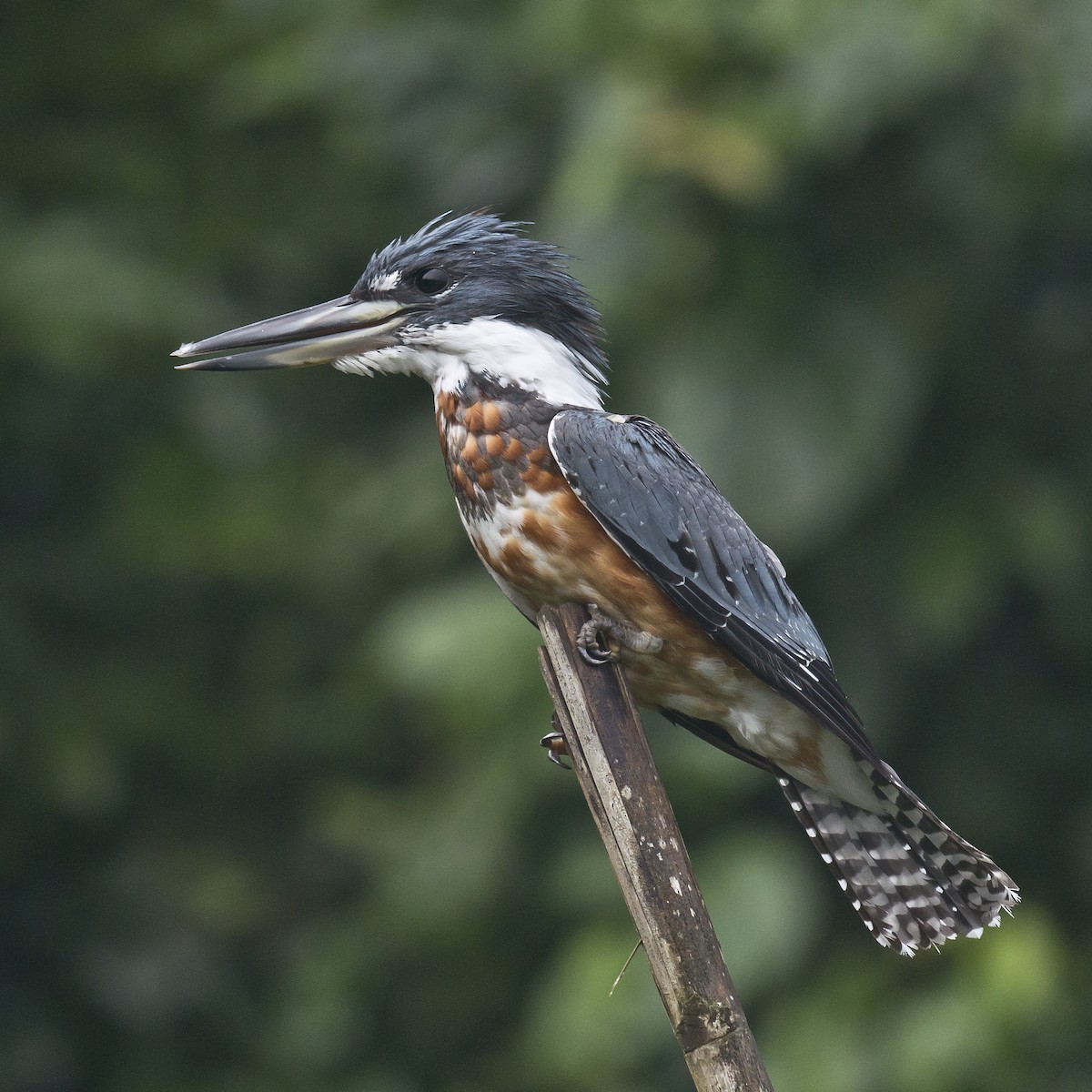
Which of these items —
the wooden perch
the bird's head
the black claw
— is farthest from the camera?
the bird's head

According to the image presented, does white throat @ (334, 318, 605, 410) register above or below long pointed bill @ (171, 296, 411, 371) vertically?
below

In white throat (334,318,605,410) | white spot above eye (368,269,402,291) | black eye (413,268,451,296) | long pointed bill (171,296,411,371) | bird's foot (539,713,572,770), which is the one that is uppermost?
white spot above eye (368,269,402,291)

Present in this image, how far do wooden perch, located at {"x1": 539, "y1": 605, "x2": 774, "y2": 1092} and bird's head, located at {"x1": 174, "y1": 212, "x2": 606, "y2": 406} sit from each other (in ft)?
2.95

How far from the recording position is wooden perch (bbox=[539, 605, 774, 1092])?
8.39 ft

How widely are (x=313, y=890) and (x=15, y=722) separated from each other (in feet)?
6.18

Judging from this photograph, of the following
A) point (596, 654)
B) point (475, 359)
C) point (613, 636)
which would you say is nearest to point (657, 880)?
point (596, 654)

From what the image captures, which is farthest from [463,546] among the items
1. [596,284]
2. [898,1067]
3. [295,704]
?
[898,1067]

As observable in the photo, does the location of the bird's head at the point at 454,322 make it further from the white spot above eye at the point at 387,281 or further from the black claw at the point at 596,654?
the black claw at the point at 596,654

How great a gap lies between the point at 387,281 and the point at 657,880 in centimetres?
157

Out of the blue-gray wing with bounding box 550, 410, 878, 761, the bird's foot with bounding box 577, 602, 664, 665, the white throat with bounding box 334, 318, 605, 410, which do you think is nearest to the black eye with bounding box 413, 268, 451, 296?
the white throat with bounding box 334, 318, 605, 410

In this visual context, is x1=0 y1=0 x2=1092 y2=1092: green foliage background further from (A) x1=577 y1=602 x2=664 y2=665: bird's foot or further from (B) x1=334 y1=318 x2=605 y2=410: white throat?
(A) x1=577 y1=602 x2=664 y2=665: bird's foot

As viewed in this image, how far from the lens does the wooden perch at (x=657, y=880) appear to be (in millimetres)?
2559

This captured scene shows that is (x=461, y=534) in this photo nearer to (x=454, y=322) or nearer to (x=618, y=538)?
(x=454, y=322)

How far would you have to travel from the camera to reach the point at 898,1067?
17.4 ft
